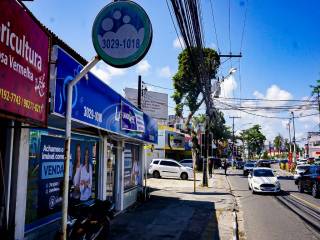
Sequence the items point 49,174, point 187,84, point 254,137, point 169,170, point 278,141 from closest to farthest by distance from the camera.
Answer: point 49,174
point 169,170
point 187,84
point 254,137
point 278,141

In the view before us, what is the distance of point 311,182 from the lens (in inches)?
825

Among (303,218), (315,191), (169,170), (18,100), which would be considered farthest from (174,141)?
(18,100)

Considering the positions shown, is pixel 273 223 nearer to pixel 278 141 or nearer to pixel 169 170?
pixel 169 170

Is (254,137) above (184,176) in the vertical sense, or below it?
above

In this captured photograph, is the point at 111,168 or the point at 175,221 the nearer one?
the point at 175,221

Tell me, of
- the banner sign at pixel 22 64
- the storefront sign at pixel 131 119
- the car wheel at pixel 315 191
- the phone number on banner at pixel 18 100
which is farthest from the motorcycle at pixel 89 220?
the car wheel at pixel 315 191

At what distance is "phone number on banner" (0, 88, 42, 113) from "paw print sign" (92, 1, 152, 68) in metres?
1.18

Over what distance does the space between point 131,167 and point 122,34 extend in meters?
10.9

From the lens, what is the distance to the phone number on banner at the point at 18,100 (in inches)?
178

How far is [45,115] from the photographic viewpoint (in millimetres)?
5824

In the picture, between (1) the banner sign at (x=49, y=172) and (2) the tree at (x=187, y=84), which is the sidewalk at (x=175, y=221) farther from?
(2) the tree at (x=187, y=84)

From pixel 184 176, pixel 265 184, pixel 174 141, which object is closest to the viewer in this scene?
pixel 265 184

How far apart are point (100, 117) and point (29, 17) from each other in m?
4.58

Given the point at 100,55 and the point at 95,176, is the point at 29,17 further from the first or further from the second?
the point at 95,176
